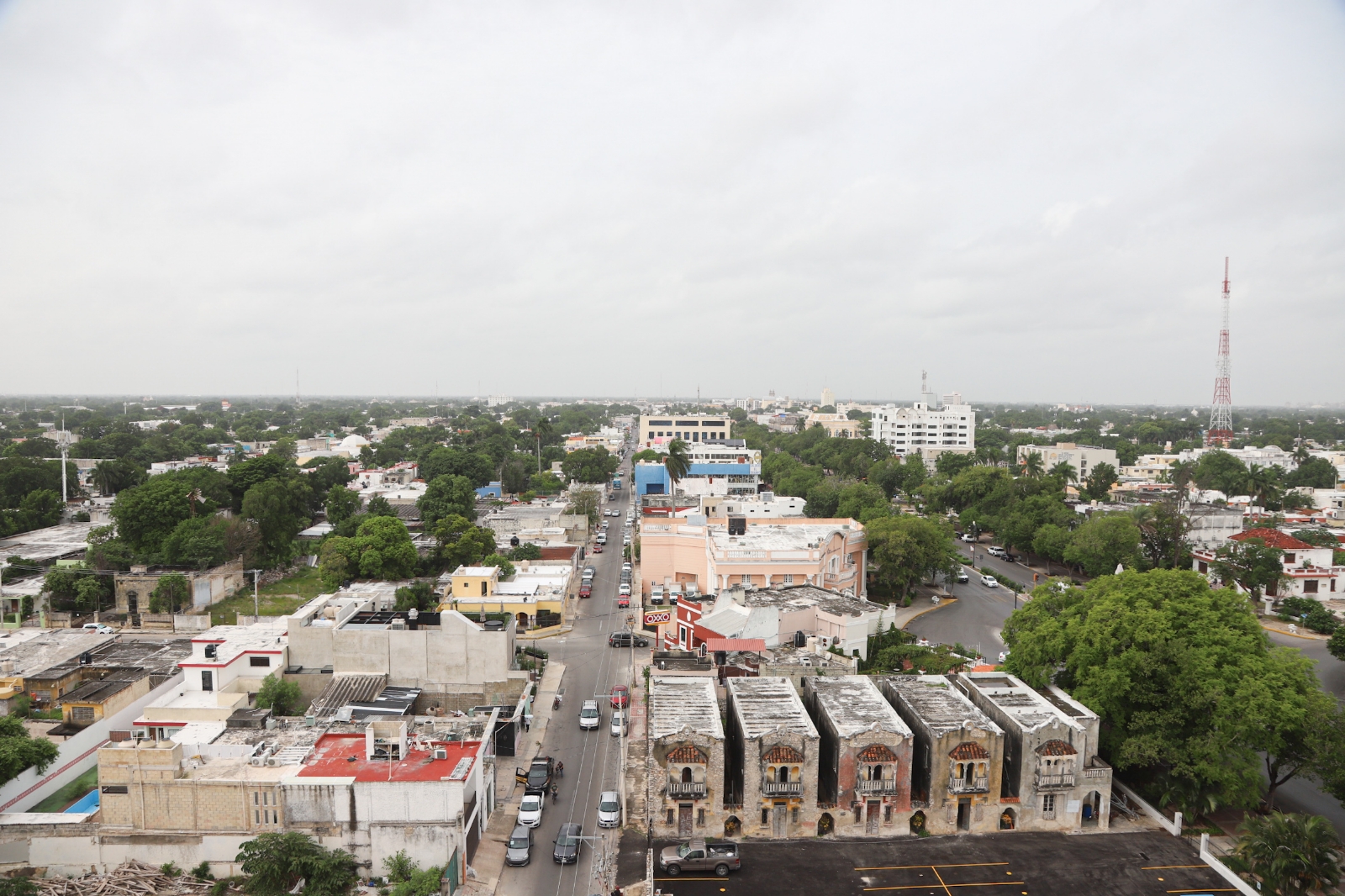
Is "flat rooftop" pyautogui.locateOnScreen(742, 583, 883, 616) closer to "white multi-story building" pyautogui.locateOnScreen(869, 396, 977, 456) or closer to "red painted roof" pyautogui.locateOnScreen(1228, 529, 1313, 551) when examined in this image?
"red painted roof" pyautogui.locateOnScreen(1228, 529, 1313, 551)

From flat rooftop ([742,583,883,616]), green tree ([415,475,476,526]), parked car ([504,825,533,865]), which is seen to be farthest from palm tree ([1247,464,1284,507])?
parked car ([504,825,533,865])

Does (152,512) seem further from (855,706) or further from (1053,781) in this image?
(1053,781)

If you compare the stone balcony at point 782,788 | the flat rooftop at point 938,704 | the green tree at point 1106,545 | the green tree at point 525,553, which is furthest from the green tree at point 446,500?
the green tree at point 1106,545

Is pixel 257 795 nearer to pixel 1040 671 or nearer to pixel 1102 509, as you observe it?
pixel 1040 671

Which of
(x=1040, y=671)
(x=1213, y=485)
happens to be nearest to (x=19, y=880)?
(x=1040, y=671)

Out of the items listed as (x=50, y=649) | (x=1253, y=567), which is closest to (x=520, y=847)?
(x=50, y=649)
